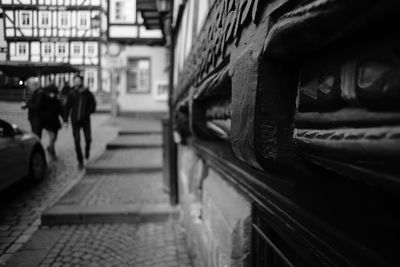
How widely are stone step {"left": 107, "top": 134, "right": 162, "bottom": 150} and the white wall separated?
7.42 metres

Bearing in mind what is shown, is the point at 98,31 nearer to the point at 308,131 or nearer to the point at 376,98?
the point at 308,131

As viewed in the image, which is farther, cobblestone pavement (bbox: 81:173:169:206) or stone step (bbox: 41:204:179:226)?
cobblestone pavement (bbox: 81:173:169:206)

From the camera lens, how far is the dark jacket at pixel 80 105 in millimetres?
2823

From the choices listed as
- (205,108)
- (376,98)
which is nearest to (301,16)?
(376,98)

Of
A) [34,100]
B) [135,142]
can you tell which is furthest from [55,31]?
Answer: [135,142]

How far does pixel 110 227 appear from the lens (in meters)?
4.10

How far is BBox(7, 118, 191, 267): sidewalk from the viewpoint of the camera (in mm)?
2928

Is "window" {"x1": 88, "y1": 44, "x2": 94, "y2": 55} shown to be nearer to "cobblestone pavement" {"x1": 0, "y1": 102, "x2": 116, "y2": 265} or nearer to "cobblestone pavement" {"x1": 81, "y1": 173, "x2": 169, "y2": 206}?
"cobblestone pavement" {"x1": 0, "y1": 102, "x2": 116, "y2": 265}

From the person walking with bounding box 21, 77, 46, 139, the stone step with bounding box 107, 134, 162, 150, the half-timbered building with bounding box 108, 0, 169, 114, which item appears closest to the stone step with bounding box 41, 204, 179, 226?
the person walking with bounding box 21, 77, 46, 139

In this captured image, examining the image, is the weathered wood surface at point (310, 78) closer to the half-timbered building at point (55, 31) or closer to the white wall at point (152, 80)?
the half-timbered building at point (55, 31)

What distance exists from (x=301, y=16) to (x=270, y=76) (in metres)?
0.20

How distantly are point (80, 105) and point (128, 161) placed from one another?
13.7 ft

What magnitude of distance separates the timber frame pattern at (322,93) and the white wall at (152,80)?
18.1m

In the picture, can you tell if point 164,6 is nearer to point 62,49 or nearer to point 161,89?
point 62,49
